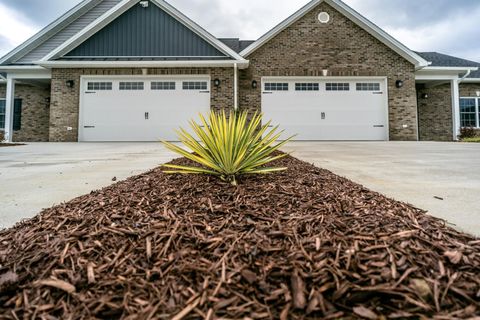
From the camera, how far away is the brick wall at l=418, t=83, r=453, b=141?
12.4m

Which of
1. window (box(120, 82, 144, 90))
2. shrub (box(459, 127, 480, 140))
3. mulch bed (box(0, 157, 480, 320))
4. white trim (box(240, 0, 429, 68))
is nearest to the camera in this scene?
mulch bed (box(0, 157, 480, 320))

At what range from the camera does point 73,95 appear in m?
10.2

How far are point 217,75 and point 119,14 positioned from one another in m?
4.39

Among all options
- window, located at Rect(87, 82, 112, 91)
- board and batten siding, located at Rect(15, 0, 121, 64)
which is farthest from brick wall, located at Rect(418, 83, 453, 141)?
board and batten siding, located at Rect(15, 0, 121, 64)

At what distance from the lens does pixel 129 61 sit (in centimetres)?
985

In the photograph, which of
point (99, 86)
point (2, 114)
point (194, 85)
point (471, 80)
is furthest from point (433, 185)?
point (2, 114)

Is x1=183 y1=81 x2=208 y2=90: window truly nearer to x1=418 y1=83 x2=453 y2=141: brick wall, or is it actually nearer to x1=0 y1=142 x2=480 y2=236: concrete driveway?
x1=0 y1=142 x2=480 y2=236: concrete driveway

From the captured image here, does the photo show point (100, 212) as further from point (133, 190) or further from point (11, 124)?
point (11, 124)

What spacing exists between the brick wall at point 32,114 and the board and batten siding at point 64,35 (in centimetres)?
137

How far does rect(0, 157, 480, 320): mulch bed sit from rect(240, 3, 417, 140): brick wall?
9.46 metres

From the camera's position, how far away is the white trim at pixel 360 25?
10.6m

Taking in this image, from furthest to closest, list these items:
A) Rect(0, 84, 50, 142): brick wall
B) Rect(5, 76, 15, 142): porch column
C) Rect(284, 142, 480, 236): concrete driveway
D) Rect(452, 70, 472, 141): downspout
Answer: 1. Rect(0, 84, 50, 142): brick wall
2. Rect(452, 70, 472, 141): downspout
3. Rect(5, 76, 15, 142): porch column
4. Rect(284, 142, 480, 236): concrete driveway

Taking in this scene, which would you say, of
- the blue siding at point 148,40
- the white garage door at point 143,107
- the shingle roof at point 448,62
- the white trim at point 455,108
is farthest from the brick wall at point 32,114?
the shingle roof at point 448,62

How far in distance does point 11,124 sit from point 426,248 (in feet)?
46.8
